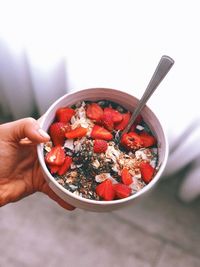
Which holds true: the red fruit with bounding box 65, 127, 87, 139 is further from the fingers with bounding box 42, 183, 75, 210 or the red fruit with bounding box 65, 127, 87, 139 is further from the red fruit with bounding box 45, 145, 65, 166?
the fingers with bounding box 42, 183, 75, 210

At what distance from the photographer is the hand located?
2.54ft

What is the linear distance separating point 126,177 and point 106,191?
40mm

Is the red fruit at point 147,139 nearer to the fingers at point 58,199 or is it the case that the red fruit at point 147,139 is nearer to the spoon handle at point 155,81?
the spoon handle at point 155,81

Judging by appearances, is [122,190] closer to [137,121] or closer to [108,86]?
[137,121]

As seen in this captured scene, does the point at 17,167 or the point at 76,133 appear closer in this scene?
the point at 76,133

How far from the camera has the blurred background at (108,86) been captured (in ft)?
2.21

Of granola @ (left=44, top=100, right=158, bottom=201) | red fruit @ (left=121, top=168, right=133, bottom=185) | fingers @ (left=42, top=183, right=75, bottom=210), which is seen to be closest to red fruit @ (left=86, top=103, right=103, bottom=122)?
granola @ (left=44, top=100, right=158, bottom=201)

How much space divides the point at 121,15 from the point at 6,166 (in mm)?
396

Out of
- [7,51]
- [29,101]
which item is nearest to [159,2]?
[7,51]

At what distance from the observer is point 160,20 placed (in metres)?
0.64

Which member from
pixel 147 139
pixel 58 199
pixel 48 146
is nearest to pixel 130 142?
pixel 147 139

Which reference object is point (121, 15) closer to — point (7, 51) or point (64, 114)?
point (64, 114)

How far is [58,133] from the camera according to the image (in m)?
0.62

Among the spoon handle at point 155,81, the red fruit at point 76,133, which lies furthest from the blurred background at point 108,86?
the red fruit at point 76,133
